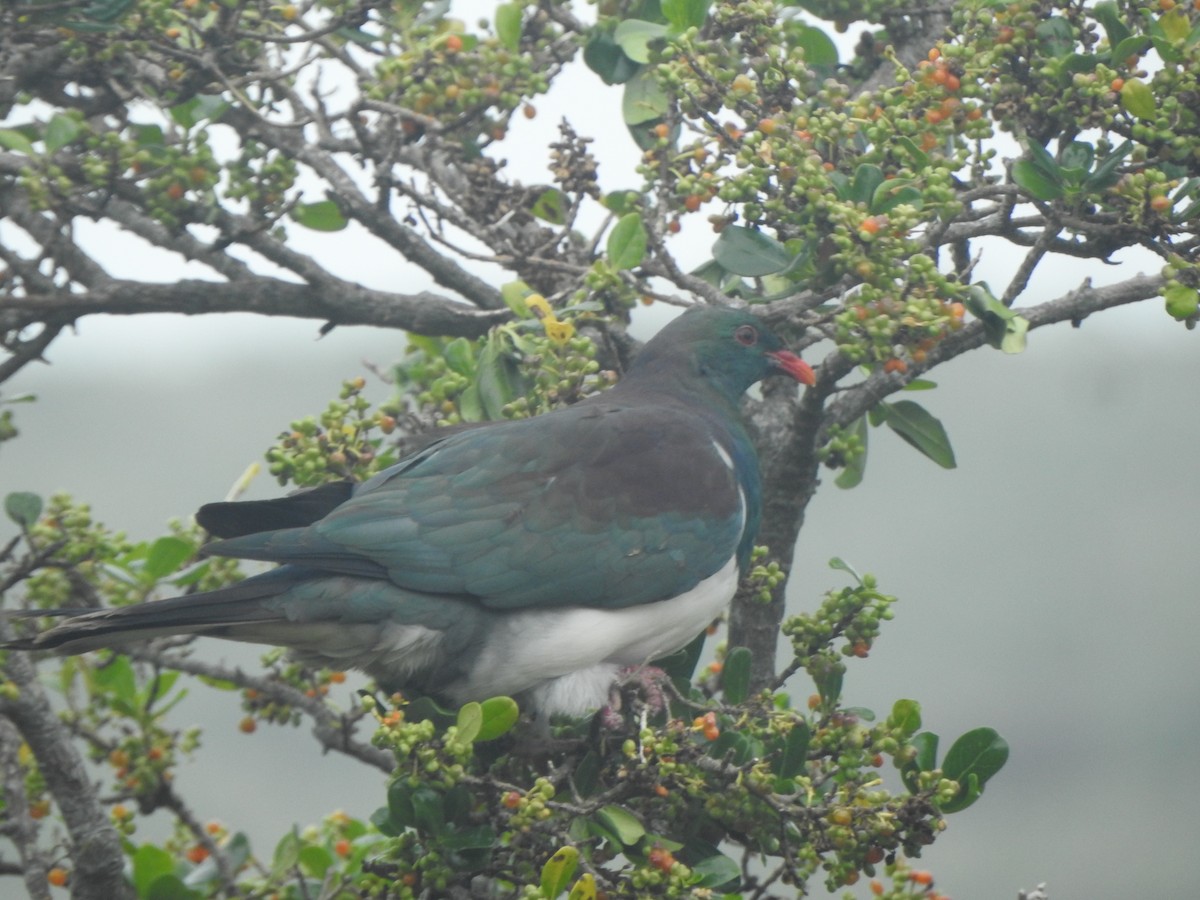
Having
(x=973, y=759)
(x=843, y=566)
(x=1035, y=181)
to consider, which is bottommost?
(x=973, y=759)

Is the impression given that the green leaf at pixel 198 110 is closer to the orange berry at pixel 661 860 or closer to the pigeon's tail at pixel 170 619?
the pigeon's tail at pixel 170 619

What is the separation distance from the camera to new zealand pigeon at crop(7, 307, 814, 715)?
3.39 meters

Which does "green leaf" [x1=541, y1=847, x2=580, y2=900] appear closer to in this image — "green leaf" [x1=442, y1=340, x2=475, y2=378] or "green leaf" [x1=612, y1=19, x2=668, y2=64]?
"green leaf" [x1=442, y1=340, x2=475, y2=378]

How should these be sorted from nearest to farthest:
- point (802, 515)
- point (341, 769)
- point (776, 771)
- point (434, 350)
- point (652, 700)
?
1. point (776, 771)
2. point (652, 700)
3. point (802, 515)
4. point (434, 350)
5. point (341, 769)

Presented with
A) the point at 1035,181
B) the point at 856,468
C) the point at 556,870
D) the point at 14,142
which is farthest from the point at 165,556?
the point at 1035,181

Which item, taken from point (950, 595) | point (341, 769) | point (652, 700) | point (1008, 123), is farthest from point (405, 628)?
point (950, 595)

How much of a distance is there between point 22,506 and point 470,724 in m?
1.53

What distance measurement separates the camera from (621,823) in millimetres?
2725

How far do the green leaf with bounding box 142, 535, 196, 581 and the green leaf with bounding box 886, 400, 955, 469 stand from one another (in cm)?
186

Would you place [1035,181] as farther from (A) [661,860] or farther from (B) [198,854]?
(B) [198,854]

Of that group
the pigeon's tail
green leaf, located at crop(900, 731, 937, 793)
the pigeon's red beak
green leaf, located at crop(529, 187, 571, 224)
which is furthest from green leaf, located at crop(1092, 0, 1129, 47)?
the pigeon's tail

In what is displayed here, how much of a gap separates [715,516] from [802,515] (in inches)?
15.2

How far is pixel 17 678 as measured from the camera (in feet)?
11.0

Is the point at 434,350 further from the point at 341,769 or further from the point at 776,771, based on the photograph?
the point at 341,769
